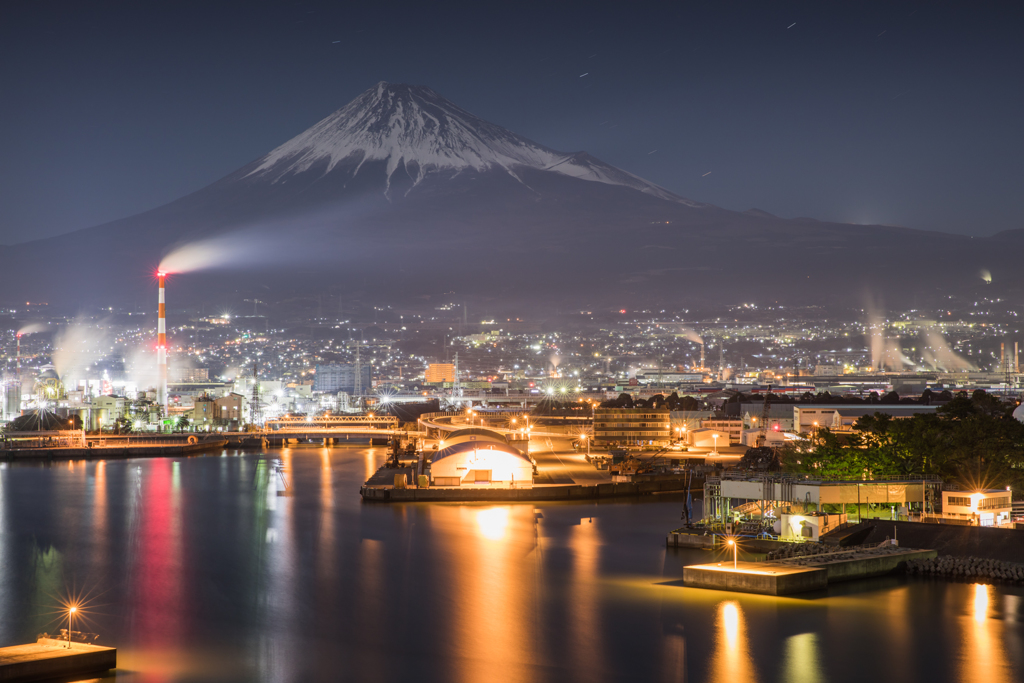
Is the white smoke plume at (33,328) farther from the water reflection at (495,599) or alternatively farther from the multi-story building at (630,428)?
the water reflection at (495,599)

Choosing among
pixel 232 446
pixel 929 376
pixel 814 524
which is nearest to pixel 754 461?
pixel 814 524

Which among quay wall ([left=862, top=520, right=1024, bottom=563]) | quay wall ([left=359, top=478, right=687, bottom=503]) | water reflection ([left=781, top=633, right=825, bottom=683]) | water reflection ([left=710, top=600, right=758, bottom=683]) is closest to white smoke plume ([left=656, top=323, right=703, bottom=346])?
quay wall ([left=359, top=478, right=687, bottom=503])

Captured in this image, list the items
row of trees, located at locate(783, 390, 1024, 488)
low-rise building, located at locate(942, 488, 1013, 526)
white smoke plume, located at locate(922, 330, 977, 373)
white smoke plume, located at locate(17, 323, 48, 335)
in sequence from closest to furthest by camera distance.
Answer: low-rise building, located at locate(942, 488, 1013, 526)
row of trees, located at locate(783, 390, 1024, 488)
white smoke plume, located at locate(922, 330, 977, 373)
white smoke plume, located at locate(17, 323, 48, 335)

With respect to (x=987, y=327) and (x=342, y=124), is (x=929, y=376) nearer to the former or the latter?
(x=987, y=327)

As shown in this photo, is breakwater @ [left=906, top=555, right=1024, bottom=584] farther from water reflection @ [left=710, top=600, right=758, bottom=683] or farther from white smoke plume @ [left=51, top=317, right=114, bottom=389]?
white smoke plume @ [left=51, top=317, right=114, bottom=389]

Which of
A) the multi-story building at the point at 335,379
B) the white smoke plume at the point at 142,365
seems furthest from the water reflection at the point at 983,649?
the multi-story building at the point at 335,379

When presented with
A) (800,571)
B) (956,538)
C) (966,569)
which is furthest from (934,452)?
(800,571)
